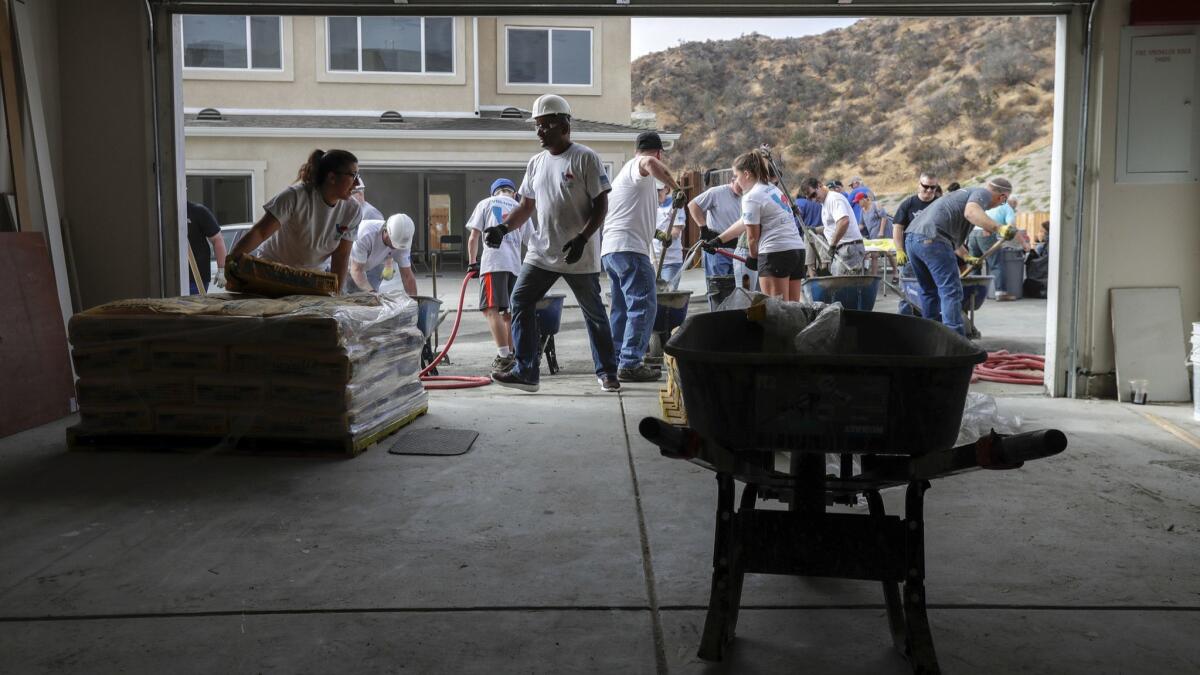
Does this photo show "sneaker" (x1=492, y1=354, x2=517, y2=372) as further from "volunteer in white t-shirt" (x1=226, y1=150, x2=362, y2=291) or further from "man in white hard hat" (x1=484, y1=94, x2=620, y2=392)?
"volunteer in white t-shirt" (x1=226, y1=150, x2=362, y2=291)

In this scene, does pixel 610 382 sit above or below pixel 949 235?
below

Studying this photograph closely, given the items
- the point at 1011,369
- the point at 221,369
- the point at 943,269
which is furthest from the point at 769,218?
the point at 221,369

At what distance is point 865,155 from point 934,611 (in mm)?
44228

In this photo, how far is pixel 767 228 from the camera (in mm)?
8648

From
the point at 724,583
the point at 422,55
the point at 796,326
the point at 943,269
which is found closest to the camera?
the point at 724,583

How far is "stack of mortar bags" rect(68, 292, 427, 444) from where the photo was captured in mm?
5363

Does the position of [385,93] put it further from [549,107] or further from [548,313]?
[549,107]

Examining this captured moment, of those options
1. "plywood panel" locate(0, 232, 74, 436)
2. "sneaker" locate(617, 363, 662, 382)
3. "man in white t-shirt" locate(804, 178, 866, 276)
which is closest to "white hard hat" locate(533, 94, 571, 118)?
"sneaker" locate(617, 363, 662, 382)

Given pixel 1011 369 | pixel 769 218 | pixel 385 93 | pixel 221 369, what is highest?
pixel 385 93

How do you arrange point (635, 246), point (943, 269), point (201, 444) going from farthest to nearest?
point (943, 269)
point (635, 246)
point (201, 444)

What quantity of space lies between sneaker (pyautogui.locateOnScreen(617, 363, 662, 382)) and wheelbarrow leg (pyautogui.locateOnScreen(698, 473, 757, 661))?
496 cm

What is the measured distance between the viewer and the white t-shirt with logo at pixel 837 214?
42.8ft

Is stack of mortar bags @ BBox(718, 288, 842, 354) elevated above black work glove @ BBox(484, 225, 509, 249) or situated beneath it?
situated beneath

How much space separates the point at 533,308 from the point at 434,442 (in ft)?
5.38
